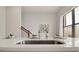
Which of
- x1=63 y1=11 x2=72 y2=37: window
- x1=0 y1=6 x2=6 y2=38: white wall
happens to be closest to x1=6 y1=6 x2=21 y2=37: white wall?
x1=0 y1=6 x2=6 y2=38: white wall

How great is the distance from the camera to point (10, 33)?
1358 mm

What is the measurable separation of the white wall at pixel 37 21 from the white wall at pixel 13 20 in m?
0.08

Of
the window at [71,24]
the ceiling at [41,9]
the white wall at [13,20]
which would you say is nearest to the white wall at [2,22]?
the white wall at [13,20]

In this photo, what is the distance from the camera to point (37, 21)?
1.41 metres

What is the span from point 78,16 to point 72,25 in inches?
6.0

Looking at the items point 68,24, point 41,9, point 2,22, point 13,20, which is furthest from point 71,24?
point 2,22

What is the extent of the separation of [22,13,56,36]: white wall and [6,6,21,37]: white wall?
0.08 m

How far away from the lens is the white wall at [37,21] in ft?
4.54

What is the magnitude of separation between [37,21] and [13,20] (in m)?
0.35

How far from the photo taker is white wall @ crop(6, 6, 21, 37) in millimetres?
1355

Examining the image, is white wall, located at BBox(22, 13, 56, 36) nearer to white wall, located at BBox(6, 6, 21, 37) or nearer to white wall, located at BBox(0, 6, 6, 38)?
white wall, located at BBox(6, 6, 21, 37)
